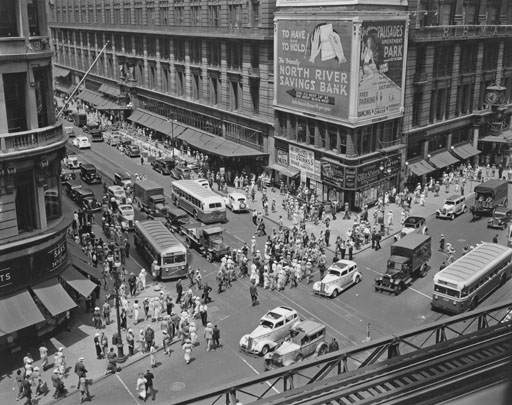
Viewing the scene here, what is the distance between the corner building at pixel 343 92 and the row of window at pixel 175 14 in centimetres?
637

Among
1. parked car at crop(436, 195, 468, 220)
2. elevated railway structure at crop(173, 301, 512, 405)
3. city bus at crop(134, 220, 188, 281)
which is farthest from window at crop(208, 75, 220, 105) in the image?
elevated railway structure at crop(173, 301, 512, 405)

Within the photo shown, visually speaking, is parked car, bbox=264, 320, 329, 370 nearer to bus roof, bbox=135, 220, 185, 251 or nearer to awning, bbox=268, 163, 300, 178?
bus roof, bbox=135, 220, 185, 251

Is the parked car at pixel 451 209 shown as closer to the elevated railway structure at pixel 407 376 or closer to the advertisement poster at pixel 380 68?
the advertisement poster at pixel 380 68

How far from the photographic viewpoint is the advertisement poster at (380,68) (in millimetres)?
51250

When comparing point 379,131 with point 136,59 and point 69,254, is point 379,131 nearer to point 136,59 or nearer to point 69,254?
point 69,254

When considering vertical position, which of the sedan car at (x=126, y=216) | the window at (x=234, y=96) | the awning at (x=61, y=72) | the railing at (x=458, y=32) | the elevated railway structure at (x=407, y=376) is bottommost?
the sedan car at (x=126, y=216)

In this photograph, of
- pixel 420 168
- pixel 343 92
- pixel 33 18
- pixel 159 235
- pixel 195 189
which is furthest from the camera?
pixel 420 168

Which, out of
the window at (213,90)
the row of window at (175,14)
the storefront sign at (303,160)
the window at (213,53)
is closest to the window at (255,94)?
the row of window at (175,14)

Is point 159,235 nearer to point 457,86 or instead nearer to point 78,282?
point 78,282

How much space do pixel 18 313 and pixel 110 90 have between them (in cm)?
7765

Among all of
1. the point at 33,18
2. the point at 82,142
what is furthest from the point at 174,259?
the point at 82,142

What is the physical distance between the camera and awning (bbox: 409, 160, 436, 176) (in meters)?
60.7

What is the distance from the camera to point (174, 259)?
39.8 meters

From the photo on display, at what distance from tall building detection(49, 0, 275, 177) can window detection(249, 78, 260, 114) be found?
0.11 metres
